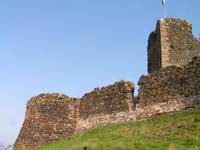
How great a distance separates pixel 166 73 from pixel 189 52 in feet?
19.1

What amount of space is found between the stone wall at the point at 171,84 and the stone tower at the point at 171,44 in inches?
136

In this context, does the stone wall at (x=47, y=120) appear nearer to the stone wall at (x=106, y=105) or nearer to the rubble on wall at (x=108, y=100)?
the stone wall at (x=106, y=105)

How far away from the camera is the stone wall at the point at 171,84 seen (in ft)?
76.9

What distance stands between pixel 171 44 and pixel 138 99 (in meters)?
5.21

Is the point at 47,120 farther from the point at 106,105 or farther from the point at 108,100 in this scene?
the point at 108,100

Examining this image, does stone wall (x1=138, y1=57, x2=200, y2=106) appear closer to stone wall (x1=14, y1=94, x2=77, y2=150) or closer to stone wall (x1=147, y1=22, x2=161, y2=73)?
stone wall (x1=147, y1=22, x2=161, y2=73)

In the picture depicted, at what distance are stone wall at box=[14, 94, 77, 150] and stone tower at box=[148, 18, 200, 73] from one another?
5817 millimetres

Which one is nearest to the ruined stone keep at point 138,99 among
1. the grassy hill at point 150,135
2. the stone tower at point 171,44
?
the stone tower at point 171,44

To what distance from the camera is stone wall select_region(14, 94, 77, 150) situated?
3044 centimetres

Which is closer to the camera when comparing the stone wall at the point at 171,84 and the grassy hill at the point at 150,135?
the grassy hill at the point at 150,135

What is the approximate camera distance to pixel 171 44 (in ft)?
97.3

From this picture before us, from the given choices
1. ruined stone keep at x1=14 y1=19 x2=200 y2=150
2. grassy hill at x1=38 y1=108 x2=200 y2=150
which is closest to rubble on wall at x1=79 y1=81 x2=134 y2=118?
ruined stone keep at x1=14 y1=19 x2=200 y2=150

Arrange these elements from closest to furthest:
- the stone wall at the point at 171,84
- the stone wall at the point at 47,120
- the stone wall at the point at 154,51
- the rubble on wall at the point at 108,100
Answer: the stone wall at the point at 171,84 < the rubble on wall at the point at 108,100 < the stone wall at the point at 154,51 < the stone wall at the point at 47,120

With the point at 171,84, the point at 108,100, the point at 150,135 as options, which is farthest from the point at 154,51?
the point at 150,135
